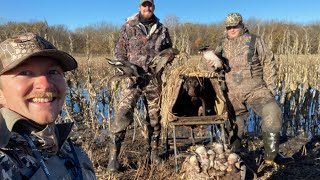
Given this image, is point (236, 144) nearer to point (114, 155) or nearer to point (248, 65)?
point (248, 65)

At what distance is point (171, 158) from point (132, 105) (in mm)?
1040

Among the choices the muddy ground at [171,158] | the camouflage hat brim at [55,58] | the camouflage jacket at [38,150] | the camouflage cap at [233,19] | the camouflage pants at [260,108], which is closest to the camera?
the camouflage jacket at [38,150]

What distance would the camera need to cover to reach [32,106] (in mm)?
1426

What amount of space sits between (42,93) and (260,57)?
4392mm

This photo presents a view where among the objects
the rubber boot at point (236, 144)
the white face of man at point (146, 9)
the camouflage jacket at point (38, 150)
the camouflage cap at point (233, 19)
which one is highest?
the white face of man at point (146, 9)

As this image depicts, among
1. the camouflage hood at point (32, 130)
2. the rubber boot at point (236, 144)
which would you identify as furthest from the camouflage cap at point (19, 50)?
the rubber boot at point (236, 144)

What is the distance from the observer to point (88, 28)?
1053cm

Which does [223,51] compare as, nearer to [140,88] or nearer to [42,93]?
[140,88]

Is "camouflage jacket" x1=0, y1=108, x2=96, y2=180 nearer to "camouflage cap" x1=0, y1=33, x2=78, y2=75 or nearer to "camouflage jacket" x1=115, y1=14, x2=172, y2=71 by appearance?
"camouflage cap" x1=0, y1=33, x2=78, y2=75

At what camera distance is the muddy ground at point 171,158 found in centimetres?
485

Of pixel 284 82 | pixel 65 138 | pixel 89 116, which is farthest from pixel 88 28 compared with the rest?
pixel 65 138

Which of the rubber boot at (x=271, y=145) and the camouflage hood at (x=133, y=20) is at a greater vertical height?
the camouflage hood at (x=133, y=20)

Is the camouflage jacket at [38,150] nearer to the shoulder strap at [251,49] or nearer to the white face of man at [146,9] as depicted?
the white face of man at [146,9]

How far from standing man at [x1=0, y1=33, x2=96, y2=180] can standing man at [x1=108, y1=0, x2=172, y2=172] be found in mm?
3403
